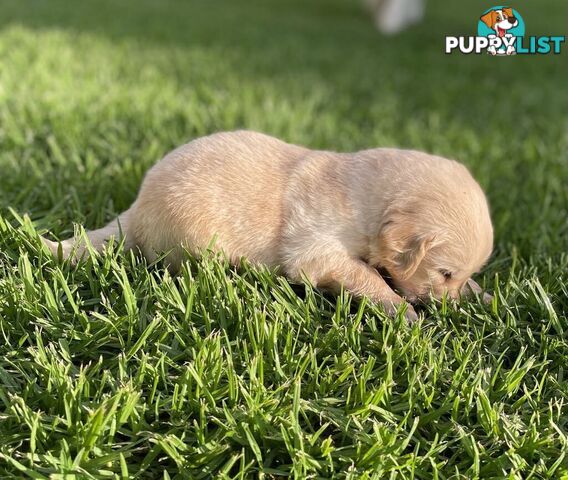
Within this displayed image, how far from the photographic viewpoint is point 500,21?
4.70m

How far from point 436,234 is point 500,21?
2.86m

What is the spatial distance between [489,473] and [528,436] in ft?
0.66

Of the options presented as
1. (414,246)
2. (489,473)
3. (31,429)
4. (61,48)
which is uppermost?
(61,48)

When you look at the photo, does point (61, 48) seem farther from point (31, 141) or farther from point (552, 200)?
point (552, 200)

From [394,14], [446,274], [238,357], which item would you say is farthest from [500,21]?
[394,14]

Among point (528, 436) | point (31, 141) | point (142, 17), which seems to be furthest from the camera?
point (142, 17)

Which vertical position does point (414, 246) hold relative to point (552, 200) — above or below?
above

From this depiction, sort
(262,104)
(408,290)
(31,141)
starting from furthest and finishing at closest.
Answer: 1. (262,104)
2. (31,141)
3. (408,290)

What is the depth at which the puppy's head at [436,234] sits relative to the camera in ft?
8.41

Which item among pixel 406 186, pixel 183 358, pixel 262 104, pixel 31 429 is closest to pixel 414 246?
pixel 406 186

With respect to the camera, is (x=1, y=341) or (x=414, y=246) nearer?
(x=1, y=341)

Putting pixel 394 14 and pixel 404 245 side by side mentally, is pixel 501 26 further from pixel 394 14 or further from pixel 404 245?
pixel 394 14

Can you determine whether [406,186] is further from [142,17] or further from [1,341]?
[142,17]

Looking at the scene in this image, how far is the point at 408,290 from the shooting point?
9.00 ft
